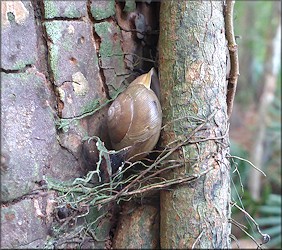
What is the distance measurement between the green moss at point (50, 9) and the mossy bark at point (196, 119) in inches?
9.3

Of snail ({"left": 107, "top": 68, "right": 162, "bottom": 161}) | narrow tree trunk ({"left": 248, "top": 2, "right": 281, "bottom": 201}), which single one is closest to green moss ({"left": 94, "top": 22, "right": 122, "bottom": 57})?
snail ({"left": 107, "top": 68, "right": 162, "bottom": 161})

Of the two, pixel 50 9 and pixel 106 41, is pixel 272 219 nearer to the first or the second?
pixel 106 41

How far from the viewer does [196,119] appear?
745mm

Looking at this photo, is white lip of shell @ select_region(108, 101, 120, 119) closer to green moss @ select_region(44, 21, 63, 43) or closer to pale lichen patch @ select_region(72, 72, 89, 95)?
pale lichen patch @ select_region(72, 72, 89, 95)

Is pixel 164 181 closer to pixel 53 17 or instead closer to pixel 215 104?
pixel 215 104

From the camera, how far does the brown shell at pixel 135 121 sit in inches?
29.0

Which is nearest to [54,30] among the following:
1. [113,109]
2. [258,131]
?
[113,109]

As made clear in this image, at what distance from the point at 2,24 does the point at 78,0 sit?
0.18 meters

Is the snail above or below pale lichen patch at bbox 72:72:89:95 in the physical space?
below

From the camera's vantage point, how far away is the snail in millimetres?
737

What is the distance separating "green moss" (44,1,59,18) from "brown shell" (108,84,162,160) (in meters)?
0.20

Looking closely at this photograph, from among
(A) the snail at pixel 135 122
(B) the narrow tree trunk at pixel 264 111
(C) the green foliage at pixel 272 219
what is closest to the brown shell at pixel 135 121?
(A) the snail at pixel 135 122

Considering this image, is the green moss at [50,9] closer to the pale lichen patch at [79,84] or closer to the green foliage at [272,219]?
the pale lichen patch at [79,84]

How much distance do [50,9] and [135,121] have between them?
0.27 m
